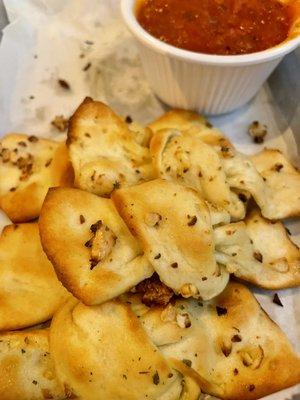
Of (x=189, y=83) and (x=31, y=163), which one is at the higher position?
(x=189, y=83)

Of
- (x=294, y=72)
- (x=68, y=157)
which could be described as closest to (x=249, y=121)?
(x=294, y=72)

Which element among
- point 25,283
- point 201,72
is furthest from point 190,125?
point 25,283

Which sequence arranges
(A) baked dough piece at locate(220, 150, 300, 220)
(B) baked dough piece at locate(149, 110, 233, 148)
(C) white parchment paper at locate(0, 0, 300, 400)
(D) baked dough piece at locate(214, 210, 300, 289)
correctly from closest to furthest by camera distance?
1. (D) baked dough piece at locate(214, 210, 300, 289)
2. (A) baked dough piece at locate(220, 150, 300, 220)
3. (B) baked dough piece at locate(149, 110, 233, 148)
4. (C) white parchment paper at locate(0, 0, 300, 400)

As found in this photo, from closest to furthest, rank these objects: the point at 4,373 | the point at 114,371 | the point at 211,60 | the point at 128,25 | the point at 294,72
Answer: the point at 114,371 → the point at 4,373 → the point at 211,60 → the point at 128,25 → the point at 294,72

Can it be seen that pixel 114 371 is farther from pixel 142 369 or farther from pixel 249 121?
pixel 249 121

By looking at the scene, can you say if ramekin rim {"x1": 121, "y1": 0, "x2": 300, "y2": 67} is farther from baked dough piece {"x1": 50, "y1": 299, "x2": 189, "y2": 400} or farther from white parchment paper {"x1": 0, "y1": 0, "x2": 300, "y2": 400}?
baked dough piece {"x1": 50, "y1": 299, "x2": 189, "y2": 400}

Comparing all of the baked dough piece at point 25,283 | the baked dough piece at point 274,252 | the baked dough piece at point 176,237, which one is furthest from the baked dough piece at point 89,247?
the baked dough piece at point 274,252

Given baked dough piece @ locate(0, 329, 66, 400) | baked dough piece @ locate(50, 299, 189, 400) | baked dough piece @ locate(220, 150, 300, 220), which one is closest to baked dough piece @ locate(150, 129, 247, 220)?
baked dough piece @ locate(220, 150, 300, 220)
